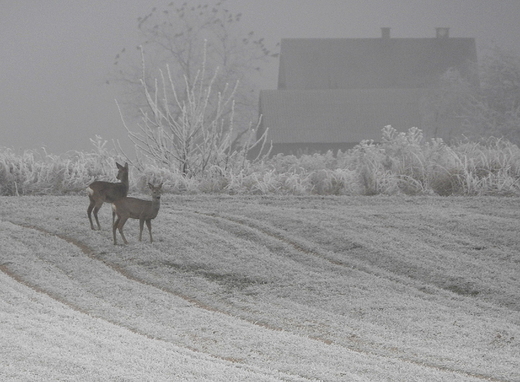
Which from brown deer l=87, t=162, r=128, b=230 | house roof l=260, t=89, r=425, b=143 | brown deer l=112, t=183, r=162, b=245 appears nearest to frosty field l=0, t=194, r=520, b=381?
brown deer l=112, t=183, r=162, b=245

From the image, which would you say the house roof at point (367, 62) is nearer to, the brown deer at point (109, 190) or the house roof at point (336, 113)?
the house roof at point (336, 113)

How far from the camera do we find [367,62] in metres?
47.0

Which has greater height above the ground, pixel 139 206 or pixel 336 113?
pixel 336 113

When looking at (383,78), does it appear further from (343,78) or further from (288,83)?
(288,83)

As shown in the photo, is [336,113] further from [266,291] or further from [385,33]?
[266,291]

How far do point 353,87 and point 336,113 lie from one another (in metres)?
8.16

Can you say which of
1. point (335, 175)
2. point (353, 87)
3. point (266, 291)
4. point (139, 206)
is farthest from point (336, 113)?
point (266, 291)

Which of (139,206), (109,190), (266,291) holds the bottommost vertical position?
(266,291)

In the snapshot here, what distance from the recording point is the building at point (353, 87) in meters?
36.7

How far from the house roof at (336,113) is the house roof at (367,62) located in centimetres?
628

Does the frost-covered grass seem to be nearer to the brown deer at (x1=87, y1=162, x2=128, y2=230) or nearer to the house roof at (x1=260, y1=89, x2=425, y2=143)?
the brown deer at (x1=87, y1=162, x2=128, y2=230)

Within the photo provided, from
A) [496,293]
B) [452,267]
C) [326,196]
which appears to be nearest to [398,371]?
[496,293]

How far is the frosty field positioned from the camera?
6.59 meters

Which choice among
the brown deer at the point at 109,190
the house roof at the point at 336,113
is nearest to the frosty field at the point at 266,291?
the brown deer at the point at 109,190
